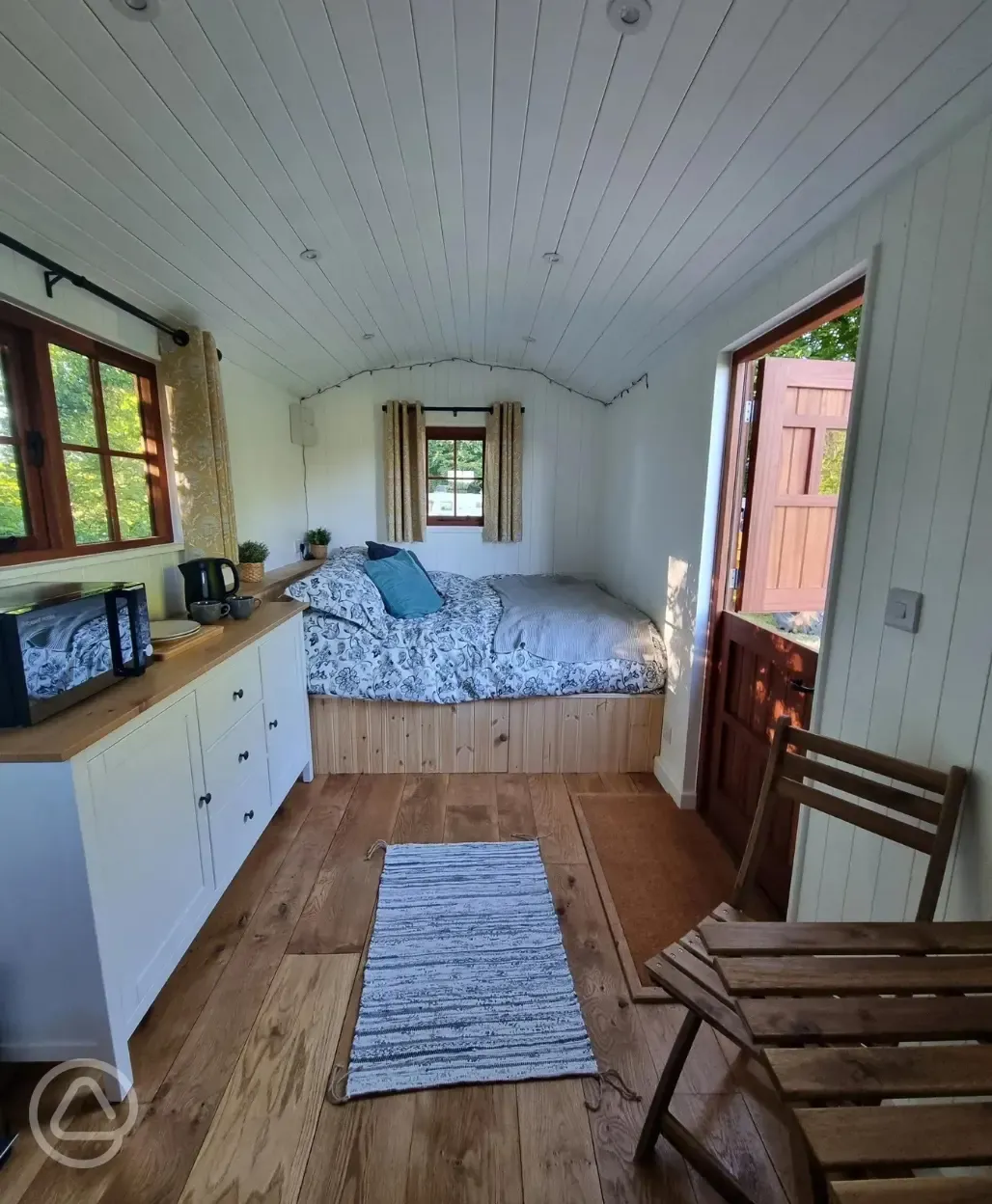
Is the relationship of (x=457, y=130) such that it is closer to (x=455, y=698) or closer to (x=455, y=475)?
(x=455, y=698)

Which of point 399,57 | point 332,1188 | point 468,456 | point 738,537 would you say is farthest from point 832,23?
point 468,456

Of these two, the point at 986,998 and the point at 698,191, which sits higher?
the point at 698,191

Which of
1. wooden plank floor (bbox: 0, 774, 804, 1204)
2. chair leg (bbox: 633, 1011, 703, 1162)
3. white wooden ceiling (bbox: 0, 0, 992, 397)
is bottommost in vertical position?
wooden plank floor (bbox: 0, 774, 804, 1204)

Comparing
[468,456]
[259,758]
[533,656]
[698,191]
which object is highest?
[698,191]

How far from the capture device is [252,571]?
295cm

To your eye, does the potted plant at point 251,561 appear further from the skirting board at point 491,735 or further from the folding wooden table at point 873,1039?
the folding wooden table at point 873,1039

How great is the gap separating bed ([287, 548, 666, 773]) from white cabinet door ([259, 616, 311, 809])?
0.14 metres

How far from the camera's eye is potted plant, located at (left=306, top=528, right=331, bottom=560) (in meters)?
4.23

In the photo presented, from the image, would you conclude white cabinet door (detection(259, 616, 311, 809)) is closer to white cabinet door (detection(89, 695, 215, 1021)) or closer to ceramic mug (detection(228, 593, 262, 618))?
ceramic mug (detection(228, 593, 262, 618))

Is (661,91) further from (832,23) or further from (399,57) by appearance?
(399,57)

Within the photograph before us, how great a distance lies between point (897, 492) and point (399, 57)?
151cm

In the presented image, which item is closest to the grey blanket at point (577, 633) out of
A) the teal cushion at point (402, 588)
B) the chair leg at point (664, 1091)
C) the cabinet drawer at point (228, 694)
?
Answer: the teal cushion at point (402, 588)

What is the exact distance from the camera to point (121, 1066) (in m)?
1.28

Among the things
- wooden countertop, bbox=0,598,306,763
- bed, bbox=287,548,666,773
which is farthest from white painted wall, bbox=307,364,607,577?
wooden countertop, bbox=0,598,306,763
